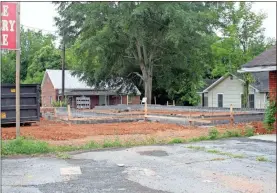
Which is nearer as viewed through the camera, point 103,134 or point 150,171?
point 150,171

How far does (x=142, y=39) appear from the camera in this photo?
33.8 meters

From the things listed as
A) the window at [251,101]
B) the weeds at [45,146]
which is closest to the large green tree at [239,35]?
the window at [251,101]

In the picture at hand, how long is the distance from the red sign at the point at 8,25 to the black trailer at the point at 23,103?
6508mm

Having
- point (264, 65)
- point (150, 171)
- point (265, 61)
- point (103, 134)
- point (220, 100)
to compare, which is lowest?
point (150, 171)

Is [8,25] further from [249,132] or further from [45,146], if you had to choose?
[249,132]

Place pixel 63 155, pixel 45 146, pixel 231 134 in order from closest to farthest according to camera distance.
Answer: pixel 63 155, pixel 45 146, pixel 231 134

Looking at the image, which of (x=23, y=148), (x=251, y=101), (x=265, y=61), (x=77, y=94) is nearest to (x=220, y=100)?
(x=251, y=101)

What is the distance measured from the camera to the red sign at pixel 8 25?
32.8ft

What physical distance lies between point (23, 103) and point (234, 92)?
88.0 feet

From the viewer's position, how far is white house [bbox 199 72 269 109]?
3494cm

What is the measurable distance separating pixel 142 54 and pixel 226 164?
3027 centimetres

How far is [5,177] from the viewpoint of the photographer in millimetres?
6477

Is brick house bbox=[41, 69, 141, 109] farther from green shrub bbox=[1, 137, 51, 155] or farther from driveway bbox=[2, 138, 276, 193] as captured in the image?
driveway bbox=[2, 138, 276, 193]

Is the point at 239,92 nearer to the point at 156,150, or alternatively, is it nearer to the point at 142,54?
the point at 142,54
